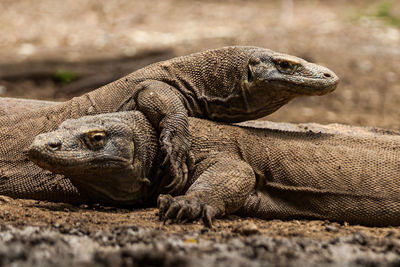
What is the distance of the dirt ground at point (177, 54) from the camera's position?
13.4 feet

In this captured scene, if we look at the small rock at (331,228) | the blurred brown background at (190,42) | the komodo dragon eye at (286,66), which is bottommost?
the blurred brown background at (190,42)

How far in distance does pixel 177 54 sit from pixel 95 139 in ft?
32.5

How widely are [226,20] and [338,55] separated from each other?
5715 millimetres

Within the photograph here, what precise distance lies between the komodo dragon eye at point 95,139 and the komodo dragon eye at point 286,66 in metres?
2.07

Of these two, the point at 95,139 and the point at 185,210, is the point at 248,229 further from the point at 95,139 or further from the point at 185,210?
the point at 95,139

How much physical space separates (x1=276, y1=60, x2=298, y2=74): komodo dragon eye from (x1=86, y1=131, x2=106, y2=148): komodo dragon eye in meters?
2.07

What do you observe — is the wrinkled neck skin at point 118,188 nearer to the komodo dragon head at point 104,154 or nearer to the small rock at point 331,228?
the komodo dragon head at point 104,154

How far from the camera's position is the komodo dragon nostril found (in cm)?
539

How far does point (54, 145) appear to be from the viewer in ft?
17.7

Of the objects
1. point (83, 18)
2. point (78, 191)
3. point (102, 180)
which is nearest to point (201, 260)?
point (102, 180)

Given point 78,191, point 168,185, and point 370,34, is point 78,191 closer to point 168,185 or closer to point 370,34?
point 168,185

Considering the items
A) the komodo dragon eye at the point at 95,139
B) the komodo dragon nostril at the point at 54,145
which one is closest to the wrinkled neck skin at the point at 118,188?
the komodo dragon eye at the point at 95,139

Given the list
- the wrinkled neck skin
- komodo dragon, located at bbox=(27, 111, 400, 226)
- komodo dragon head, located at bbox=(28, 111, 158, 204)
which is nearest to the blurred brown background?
komodo dragon, located at bbox=(27, 111, 400, 226)

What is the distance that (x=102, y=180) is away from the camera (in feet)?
18.8
